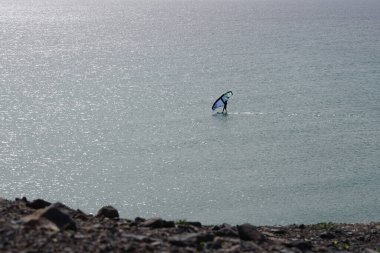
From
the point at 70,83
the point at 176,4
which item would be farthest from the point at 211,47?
the point at 176,4

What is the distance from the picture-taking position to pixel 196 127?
47.8 meters

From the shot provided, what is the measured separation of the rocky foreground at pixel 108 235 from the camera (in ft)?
48.7

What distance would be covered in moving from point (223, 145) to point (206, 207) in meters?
11.5

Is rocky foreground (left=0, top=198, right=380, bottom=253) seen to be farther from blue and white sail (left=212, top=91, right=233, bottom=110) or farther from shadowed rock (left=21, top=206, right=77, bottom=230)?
blue and white sail (left=212, top=91, right=233, bottom=110)

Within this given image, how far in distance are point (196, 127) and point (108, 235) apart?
32022 millimetres

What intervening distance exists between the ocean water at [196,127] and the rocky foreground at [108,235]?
41.3ft

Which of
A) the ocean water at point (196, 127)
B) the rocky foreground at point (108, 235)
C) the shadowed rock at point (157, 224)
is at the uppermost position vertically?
the ocean water at point (196, 127)

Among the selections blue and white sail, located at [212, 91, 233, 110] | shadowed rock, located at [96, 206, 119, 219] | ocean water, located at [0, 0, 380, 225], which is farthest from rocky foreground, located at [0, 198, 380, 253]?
blue and white sail, located at [212, 91, 233, 110]

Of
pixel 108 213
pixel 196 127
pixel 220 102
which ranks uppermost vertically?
pixel 220 102

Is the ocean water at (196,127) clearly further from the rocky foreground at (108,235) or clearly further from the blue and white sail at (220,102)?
the rocky foreground at (108,235)

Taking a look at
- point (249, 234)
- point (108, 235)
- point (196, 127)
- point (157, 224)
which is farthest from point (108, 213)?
point (196, 127)

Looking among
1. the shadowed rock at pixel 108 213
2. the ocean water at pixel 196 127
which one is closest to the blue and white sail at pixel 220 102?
the ocean water at pixel 196 127

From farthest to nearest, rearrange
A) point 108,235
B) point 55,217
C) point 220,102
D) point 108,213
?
point 220,102
point 108,213
point 55,217
point 108,235

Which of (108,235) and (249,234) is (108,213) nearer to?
(108,235)
